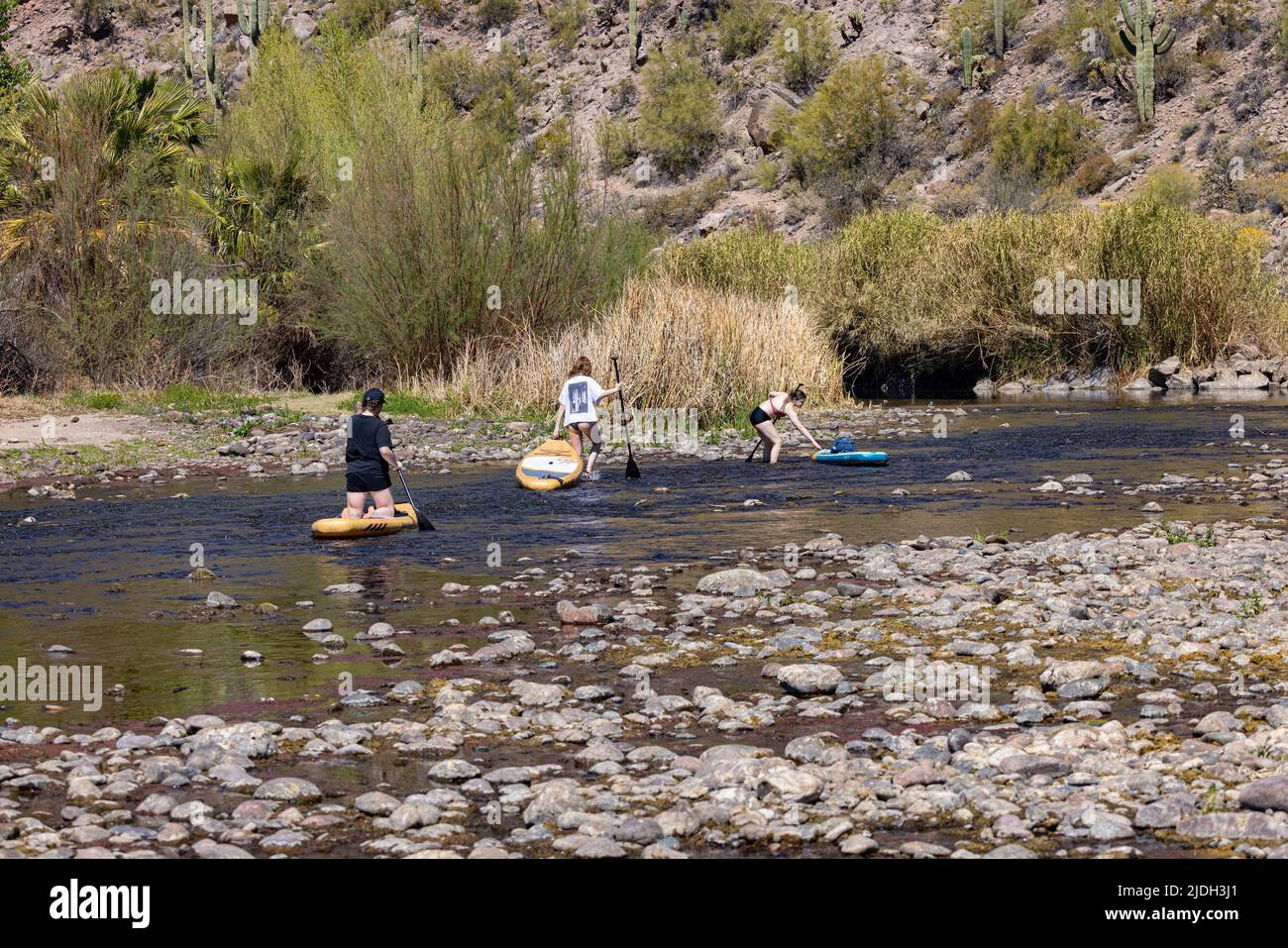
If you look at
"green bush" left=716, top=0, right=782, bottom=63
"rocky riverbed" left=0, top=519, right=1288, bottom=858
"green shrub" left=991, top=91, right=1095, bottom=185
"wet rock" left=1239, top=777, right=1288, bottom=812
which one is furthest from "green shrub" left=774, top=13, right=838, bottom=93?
"wet rock" left=1239, top=777, right=1288, bottom=812

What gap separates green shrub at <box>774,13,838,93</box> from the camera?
72438 millimetres

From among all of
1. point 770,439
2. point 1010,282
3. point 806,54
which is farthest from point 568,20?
point 770,439

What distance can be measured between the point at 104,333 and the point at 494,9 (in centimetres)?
5992

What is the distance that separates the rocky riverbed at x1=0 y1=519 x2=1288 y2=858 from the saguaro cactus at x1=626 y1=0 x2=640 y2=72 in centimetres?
6755

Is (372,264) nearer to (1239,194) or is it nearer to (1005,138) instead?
(1239,194)

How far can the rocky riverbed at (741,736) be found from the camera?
5992 mm

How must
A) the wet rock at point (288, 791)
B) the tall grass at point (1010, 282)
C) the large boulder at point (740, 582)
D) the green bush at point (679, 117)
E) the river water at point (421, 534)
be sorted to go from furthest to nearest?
the green bush at point (679, 117)
the tall grass at point (1010, 282)
the large boulder at point (740, 582)
the river water at point (421, 534)
the wet rock at point (288, 791)

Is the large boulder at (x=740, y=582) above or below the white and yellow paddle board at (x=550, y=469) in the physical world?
below

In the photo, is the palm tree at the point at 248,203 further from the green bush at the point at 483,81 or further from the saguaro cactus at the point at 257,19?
the green bush at the point at 483,81

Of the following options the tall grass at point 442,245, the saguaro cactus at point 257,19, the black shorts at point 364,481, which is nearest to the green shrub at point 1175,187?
the tall grass at point 442,245

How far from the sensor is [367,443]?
15.2 m

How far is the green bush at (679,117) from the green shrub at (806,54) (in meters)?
3.76

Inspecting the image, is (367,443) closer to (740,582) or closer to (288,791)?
(740,582)

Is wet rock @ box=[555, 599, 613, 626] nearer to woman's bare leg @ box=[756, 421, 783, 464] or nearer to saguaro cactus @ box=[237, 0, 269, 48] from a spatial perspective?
woman's bare leg @ box=[756, 421, 783, 464]
